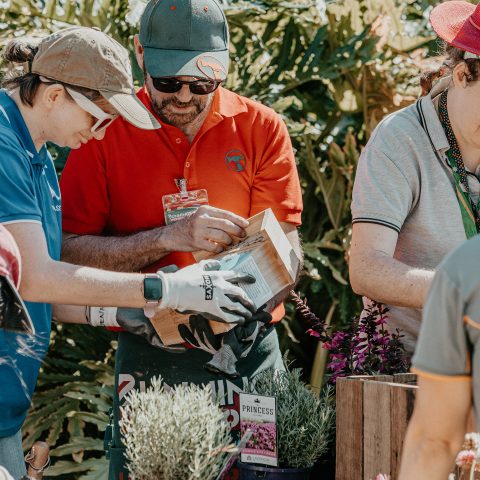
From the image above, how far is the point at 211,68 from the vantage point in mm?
3297

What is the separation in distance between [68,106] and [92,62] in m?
0.15

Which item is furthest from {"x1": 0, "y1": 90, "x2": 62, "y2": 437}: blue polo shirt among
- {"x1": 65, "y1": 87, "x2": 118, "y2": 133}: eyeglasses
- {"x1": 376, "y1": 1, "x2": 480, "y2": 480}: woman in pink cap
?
{"x1": 376, "y1": 1, "x2": 480, "y2": 480}: woman in pink cap

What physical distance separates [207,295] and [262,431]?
42 cm

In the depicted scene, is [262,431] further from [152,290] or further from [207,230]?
[207,230]

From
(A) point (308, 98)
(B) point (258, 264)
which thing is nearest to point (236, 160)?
(B) point (258, 264)

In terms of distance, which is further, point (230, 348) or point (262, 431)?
point (230, 348)

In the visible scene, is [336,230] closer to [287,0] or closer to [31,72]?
[287,0]

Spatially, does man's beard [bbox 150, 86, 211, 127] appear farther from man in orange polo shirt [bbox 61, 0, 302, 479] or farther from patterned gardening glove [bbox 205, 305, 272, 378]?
patterned gardening glove [bbox 205, 305, 272, 378]

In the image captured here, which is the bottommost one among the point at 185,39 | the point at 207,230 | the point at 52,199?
the point at 207,230

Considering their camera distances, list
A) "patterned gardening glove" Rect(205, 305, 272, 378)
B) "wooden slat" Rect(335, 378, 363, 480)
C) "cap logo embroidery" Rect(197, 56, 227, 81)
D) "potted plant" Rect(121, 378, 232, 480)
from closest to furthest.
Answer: "potted plant" Rect(121, 378, 232, 480), "wooden slat" Rect(335, 378, 363, 480), "patterned gardening glove" Rect(205, 305, 272, 378), "cap logo embroidery" Rect(197, 56, 227, 81)

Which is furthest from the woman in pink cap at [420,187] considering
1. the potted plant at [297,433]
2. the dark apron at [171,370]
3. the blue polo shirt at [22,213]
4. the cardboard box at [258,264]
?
the blue polo shirt at [22,213]

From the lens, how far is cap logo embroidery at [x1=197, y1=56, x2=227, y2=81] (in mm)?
3281

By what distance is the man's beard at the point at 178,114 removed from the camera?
338 centimetres

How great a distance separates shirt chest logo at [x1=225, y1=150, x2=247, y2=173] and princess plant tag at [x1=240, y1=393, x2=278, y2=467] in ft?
3.41
